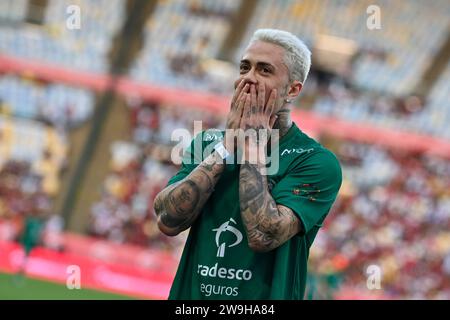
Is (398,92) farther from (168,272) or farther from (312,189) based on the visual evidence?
(312,189)

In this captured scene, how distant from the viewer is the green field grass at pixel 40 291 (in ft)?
40.4

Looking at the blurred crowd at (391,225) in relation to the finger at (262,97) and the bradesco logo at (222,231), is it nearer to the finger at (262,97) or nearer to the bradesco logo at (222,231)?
the bradesco logo at (222,231)

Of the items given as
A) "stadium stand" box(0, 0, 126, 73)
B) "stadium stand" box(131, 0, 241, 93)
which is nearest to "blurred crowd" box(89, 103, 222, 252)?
"stadium stand" box(131, 0, 241, 93)

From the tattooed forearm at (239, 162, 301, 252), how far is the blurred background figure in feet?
53.8

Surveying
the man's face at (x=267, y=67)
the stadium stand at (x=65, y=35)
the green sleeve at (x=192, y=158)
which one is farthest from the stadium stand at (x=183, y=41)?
the man's face at (x=267, y=67)

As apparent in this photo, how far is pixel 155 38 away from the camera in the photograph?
23656 millimetres

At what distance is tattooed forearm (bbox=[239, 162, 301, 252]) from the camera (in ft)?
8.91

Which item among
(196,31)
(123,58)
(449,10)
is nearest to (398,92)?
(449,10)

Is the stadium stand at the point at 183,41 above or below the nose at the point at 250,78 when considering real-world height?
above

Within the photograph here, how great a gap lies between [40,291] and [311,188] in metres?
11.1

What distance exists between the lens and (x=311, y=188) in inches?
116

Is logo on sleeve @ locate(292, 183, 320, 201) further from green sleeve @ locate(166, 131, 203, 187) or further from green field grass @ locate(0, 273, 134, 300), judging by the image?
green field grass @ locate(0, 273, 134, 300)

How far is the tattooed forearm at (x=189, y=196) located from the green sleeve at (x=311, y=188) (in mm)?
247
